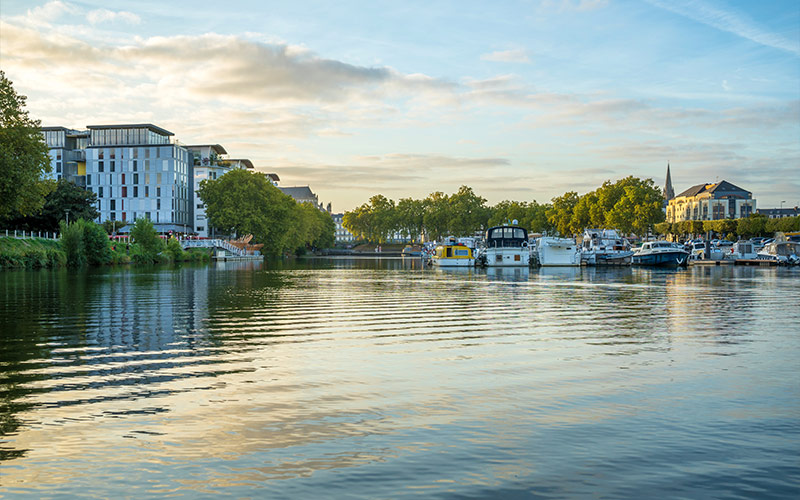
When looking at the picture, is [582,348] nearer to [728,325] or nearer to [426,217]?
[728,325]

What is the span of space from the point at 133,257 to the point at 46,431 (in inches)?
3021

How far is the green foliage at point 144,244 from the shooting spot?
268 ft

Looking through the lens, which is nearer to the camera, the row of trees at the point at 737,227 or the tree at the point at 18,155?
the tree at the point at 18,155

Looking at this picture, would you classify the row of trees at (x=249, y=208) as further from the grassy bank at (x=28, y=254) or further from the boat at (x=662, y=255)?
the boat at (x=662, y=255)

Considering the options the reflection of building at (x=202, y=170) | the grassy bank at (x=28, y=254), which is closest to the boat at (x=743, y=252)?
the grassy bank at (x=28, y=254)

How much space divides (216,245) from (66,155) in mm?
48950

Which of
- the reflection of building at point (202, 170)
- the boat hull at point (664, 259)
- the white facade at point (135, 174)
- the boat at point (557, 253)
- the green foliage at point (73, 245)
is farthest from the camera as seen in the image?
the reflection of building at point (202, 170)

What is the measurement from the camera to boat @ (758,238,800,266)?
271 ft

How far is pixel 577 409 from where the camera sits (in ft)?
34.0

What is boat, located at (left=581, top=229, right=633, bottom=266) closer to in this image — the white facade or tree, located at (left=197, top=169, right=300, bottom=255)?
tree, located at (left=197, top=169, right=300, bottom=255)

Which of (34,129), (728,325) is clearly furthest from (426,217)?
(728,325)

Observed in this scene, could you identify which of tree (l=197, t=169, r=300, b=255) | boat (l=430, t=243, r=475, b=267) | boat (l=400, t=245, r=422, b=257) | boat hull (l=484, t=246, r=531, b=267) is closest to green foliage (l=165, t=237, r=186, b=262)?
tree (l=197, t=169, r=300, b=255)

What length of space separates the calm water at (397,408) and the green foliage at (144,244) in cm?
6291

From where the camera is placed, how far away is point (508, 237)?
87312mm
